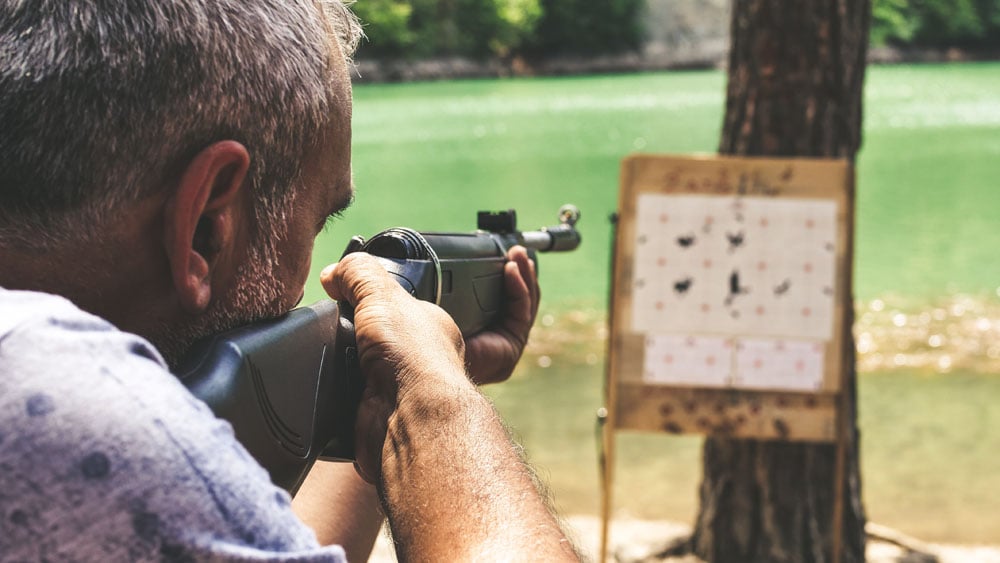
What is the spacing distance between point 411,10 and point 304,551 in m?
51.1

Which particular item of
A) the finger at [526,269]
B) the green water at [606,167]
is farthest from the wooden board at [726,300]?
the finger at [526,269]

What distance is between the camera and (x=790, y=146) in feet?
12.1

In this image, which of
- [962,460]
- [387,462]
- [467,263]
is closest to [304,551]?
[387,462]

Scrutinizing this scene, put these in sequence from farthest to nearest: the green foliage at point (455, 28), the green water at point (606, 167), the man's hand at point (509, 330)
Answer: the green foliage at point (455, 28), the green water at point (606, 167), the man's hand at point (509, 330)

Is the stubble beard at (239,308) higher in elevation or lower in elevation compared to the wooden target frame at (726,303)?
higher

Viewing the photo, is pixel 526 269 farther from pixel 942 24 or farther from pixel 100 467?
pixel 942 24

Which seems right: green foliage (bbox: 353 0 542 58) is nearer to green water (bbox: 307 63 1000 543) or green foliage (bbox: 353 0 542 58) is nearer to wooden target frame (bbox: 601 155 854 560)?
green water (bbox: 307 63 1000 543)

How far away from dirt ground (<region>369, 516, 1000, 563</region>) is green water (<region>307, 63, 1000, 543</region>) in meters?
0.27

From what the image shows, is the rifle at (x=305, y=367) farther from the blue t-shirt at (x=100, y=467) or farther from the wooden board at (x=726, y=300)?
the wooden board at (x=726, y=300)

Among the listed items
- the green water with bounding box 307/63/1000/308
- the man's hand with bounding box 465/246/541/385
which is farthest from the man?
the green water with bounding box 307/63/1000/308

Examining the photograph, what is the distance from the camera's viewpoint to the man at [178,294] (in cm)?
67

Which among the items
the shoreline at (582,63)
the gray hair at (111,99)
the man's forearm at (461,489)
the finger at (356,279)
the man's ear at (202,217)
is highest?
the gray hair at (111,99)

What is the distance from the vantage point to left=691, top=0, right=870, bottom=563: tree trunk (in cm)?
362

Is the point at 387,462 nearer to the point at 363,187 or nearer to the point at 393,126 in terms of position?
→ the point at 363,187
